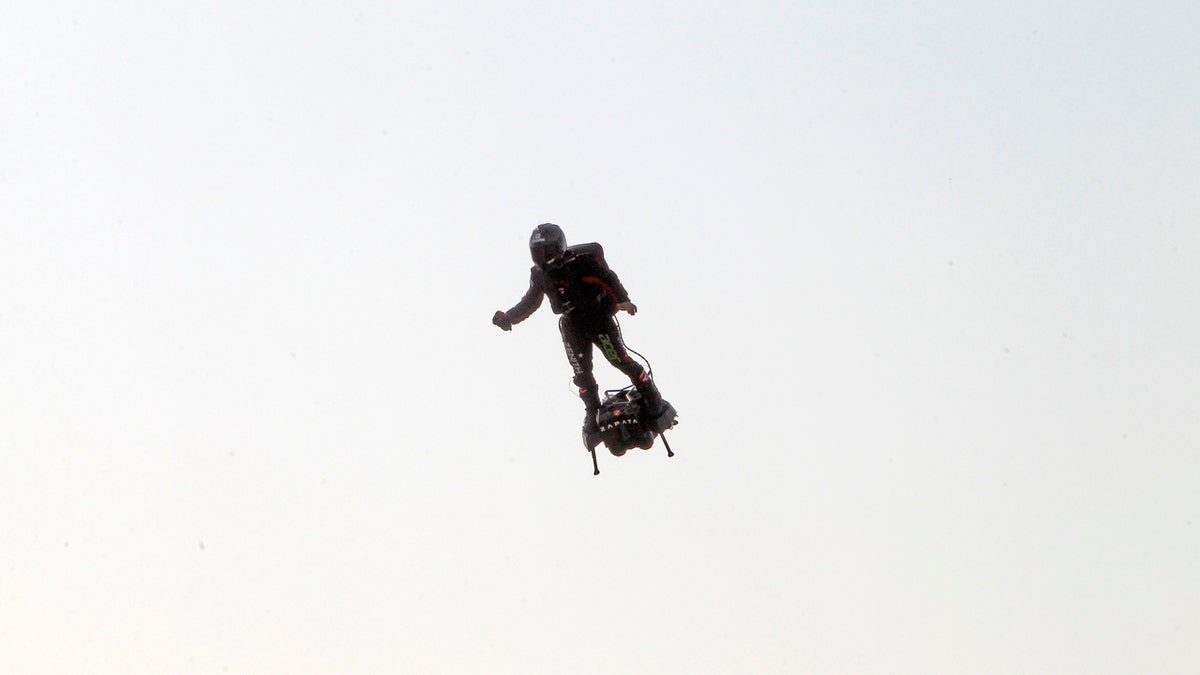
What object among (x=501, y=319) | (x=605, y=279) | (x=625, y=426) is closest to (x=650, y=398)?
(x=625, y=426)

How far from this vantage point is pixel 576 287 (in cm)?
1437

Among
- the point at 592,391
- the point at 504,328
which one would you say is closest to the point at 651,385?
the point at 592,391

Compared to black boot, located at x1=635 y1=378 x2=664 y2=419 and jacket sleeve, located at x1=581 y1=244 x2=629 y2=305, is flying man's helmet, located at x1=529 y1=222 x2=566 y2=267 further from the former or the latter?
black boot, located at x1=635 y1=378 x2=664 y2=419

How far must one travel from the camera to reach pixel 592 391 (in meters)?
15.1

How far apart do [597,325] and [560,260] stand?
2.71ft

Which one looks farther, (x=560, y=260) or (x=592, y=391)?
(x=592, y=391)

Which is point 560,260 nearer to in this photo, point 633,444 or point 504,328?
point 504,328

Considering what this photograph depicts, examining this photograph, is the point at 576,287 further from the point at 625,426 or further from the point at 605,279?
the point at 625,426

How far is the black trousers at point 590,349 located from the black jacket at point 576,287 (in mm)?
123

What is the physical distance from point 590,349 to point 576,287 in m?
0.77

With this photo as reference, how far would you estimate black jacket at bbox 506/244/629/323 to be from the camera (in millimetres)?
14188

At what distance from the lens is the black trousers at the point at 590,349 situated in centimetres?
1469

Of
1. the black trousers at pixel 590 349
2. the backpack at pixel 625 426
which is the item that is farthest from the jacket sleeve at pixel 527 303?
the backpack at pixel 625 426

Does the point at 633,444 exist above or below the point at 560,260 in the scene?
below
